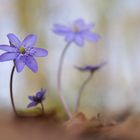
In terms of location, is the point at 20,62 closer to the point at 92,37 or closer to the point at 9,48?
the point at 9,48

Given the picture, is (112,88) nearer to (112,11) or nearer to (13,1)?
(112,11)

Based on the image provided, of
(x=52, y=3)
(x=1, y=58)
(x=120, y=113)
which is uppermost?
(x=52, y=3)

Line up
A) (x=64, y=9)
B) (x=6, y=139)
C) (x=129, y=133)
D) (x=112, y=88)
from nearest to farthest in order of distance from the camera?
(x=6, y=139)
(x=129, y=133)
(x=112, y=88)
(x=64, y=9)

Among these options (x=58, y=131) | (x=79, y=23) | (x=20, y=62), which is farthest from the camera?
(x=79, y=23)

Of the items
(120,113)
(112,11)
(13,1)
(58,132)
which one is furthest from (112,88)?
(58,132)

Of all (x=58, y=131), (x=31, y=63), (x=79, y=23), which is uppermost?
(x=79, y=23)

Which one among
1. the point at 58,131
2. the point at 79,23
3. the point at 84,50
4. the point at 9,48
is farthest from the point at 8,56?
the point at 84,50

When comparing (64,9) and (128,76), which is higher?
(64,9)

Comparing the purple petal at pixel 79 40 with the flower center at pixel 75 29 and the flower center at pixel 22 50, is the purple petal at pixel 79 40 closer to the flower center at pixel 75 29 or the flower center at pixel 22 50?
the flower center at pixel 75 29
